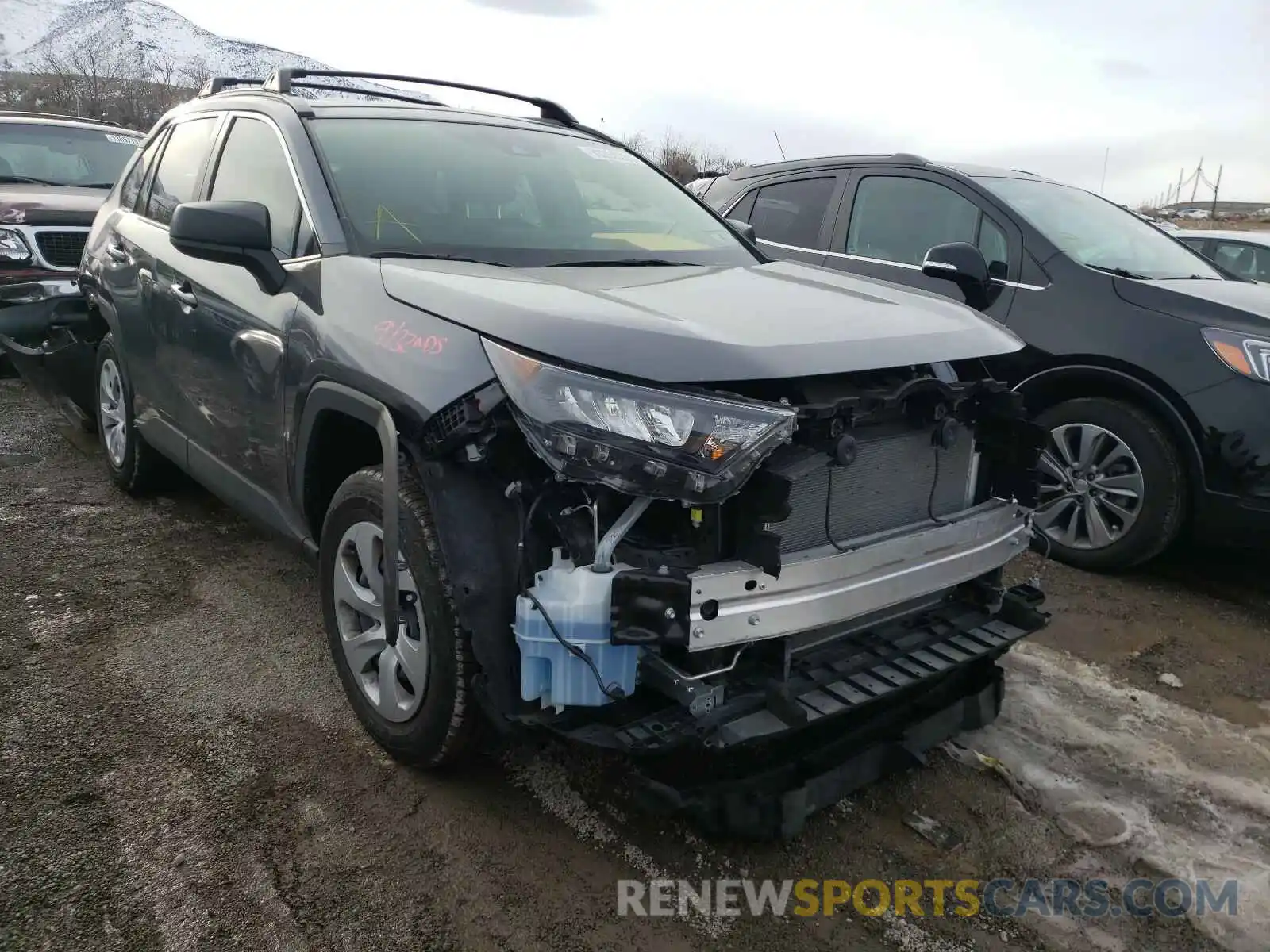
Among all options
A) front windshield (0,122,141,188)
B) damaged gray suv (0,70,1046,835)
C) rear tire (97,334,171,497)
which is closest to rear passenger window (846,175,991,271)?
damaged gray suv (0,70,1046,835)

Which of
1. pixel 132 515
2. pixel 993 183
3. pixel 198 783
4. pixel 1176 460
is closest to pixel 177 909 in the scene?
pixel 198 783

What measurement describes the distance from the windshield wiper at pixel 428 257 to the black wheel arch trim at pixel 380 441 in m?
0.41

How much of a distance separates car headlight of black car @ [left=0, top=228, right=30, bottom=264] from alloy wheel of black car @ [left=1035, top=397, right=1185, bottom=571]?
6.82 meters

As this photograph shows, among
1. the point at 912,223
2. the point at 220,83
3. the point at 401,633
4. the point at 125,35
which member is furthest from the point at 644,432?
the point at 125,35

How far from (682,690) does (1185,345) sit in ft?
10.4

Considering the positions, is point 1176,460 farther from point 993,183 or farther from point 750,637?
point 750,637

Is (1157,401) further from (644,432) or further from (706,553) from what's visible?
(644,432)

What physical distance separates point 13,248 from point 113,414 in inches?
111

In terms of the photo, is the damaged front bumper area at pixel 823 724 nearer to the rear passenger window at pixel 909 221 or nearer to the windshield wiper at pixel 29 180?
the rear passenger window at pixel 909 221

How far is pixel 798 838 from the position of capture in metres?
2.43

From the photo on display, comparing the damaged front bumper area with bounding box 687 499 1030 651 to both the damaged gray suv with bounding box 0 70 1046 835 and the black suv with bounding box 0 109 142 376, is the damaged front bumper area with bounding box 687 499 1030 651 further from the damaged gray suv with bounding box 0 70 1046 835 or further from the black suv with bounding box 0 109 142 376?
the black suv with bounding box 0 109 142 376

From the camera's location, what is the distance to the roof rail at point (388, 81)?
11.5 ft

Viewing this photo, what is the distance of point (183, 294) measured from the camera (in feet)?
11.6

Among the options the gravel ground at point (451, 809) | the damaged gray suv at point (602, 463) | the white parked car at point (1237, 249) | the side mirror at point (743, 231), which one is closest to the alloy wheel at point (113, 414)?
the gravel ground at point (451, 809)
